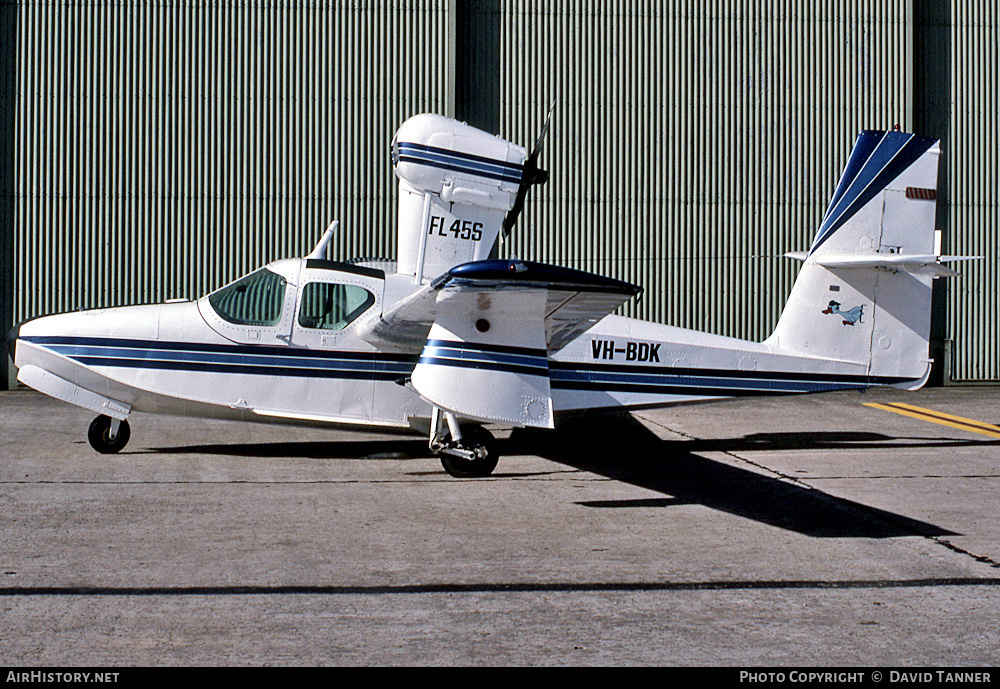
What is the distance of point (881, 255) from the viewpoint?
10383 mm

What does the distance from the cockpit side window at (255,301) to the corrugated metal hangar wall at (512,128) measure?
6.82 m

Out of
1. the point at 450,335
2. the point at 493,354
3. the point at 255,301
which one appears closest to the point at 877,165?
the point at 493,354

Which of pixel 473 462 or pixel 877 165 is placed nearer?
pixel 473 462

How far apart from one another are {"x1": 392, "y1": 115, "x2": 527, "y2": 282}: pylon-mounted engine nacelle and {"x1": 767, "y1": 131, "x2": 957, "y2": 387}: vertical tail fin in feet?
11.9

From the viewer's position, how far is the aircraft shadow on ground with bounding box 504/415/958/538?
718cm

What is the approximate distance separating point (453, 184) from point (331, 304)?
1.78 m

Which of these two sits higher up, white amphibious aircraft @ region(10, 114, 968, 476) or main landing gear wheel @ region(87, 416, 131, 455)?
white amphibious aircraft @ region(10, 114, 968, 476)

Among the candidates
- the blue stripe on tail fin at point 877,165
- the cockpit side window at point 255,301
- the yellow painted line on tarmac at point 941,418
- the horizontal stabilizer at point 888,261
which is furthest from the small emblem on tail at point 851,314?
the cockpit side window at point 255,301

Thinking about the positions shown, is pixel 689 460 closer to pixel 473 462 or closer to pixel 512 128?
pixel 473 462

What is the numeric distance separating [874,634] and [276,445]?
740 cm

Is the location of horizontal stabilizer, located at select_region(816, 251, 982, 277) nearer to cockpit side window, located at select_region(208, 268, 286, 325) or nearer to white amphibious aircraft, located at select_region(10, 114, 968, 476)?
white amphibious aircraft, located at select_region(10, 114, 968, 476)

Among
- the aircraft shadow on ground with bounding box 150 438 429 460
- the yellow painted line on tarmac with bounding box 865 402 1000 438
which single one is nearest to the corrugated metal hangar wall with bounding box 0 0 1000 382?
the yellow painted line on tarmac with bounding box 865 402 1000 438

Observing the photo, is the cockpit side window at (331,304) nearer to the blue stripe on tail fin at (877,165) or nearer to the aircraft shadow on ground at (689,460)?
the aircraft shadow on ground at (689,460)
